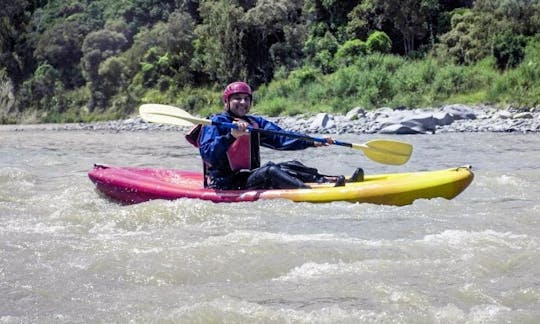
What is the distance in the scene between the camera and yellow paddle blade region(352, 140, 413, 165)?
5891mm

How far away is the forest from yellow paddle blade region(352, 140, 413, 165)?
962cm

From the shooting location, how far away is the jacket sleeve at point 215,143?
5.33 metres

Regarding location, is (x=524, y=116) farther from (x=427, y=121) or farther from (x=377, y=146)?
(x=377, y=146)

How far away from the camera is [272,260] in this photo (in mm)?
3303

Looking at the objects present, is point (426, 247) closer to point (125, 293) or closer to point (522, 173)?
point (125, 293)

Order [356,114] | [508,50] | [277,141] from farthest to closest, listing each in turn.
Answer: [508,50] → [356,114] → [277,141]

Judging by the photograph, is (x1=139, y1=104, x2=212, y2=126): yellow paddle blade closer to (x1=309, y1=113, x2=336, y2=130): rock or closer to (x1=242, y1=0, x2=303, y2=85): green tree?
(x1=309, y1=113, x2=336, y2=130): rock

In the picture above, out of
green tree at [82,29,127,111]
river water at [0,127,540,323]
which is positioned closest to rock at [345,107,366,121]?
river water at [0,127,540,323]

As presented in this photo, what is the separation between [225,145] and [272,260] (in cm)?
217

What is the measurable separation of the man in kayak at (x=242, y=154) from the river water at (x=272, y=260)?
0.37 meters

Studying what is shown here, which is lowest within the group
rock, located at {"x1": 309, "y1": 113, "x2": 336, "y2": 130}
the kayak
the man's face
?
rock, located at {"x1": 309, "y1": 113, "x2": 336, "y2": 130}

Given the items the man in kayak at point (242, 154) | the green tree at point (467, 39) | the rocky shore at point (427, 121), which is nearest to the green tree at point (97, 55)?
the green tree at point (467, 39)

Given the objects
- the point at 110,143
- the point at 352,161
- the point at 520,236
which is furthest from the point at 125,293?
the point at 110,143

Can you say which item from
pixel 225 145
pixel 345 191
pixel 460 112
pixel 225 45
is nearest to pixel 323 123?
pixel 460 112
